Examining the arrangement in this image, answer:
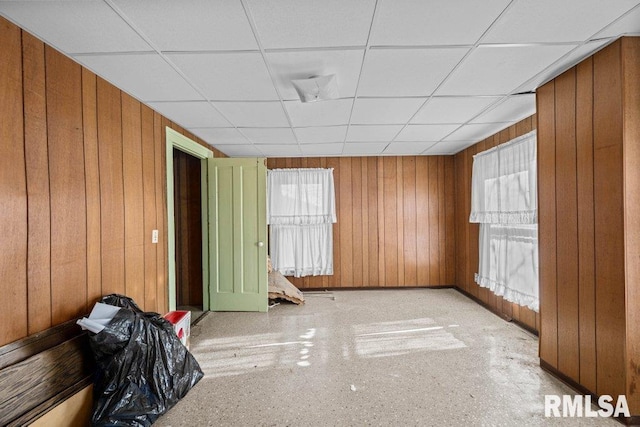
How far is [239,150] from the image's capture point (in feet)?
14.8

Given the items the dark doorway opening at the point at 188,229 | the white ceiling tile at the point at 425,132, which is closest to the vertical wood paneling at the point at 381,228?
the white ceiling tile at the point at 425,132

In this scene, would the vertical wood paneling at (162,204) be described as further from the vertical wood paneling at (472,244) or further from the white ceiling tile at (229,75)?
the vertical wood paneling at (472,244)

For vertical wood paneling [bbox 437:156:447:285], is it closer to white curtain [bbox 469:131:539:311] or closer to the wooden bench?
white curtain [bbox 469:131:539:311]

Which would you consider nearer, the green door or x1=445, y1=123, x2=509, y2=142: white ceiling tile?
x1=445, y1=123, x2=509, y2=142: white ceiling tile

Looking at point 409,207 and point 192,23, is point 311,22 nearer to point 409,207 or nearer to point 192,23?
point 192,23

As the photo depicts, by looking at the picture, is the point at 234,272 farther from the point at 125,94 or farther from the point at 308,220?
the point at 125,94

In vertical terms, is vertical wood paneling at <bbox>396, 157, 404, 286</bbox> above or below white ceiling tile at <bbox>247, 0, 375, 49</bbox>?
below

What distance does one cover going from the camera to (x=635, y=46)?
1.76m

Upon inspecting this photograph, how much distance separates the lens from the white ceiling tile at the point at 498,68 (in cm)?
186

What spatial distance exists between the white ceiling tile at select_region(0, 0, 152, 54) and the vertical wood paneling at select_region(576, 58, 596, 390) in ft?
9.16

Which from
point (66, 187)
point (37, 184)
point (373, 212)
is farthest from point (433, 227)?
point (37, 184)

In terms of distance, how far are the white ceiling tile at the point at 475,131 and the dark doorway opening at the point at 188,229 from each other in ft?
11.6

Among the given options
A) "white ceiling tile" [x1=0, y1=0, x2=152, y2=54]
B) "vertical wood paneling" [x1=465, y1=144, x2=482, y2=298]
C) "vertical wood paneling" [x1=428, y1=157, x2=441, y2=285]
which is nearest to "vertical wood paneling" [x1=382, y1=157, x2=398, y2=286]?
"vertical wood paneling" [x1=428, y1=157, x2=441, y2=285]

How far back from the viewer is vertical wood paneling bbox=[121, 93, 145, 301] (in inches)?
94.0
